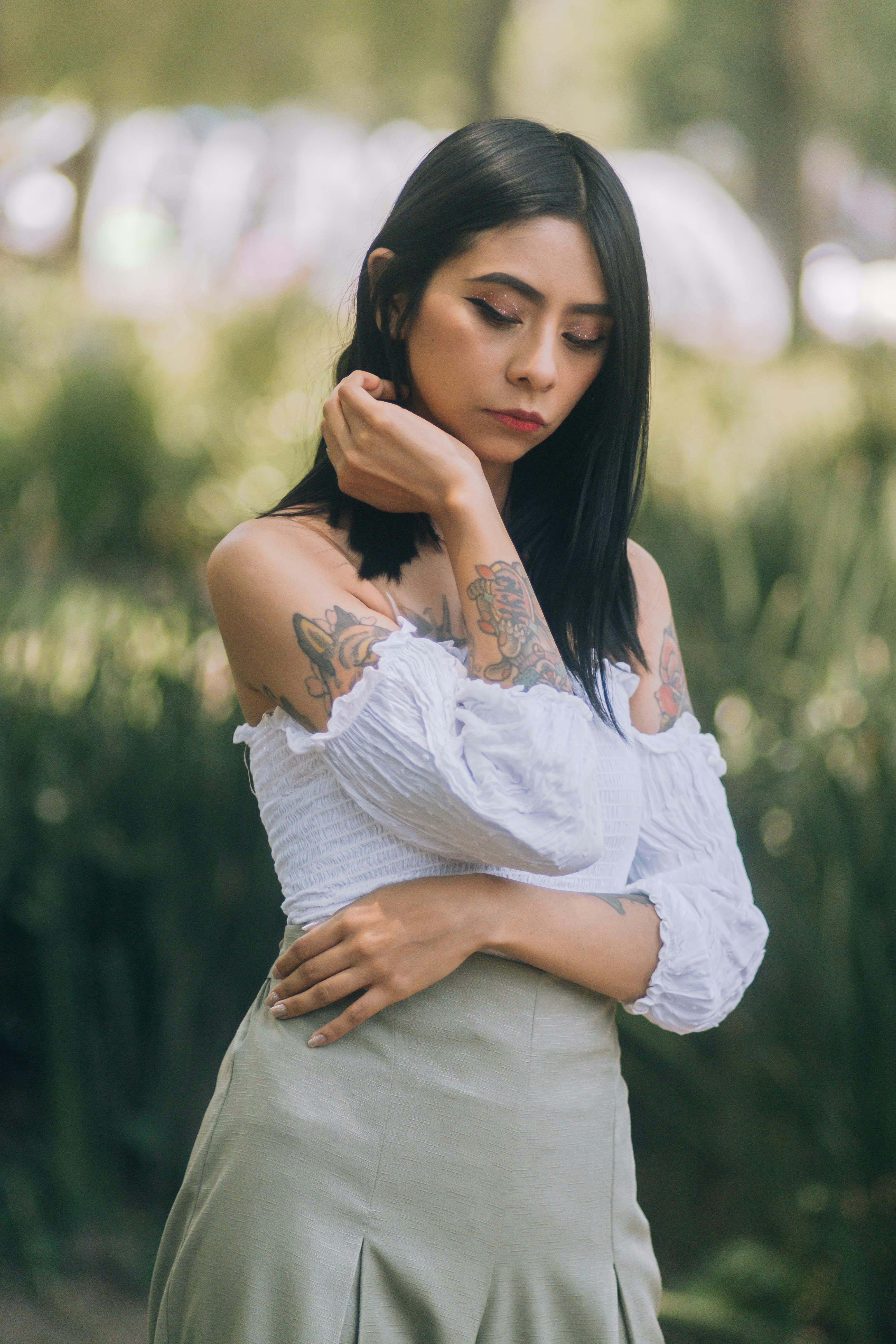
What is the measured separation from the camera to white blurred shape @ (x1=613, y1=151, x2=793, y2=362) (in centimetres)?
1409

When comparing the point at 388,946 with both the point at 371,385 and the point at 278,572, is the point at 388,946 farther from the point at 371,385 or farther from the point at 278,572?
the point at 371,385

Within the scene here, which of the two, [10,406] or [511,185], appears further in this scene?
[10,406]

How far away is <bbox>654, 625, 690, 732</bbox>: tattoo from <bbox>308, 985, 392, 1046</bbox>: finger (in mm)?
584

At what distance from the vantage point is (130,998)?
3043mm

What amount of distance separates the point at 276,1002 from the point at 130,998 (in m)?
1.51

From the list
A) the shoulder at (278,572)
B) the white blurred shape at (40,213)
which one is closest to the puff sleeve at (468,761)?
the shoulder at (278,572)

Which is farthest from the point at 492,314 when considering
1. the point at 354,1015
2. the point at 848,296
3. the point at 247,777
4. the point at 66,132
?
the point at 848,296

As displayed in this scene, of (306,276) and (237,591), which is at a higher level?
(306,276)

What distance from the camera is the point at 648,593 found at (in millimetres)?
2018

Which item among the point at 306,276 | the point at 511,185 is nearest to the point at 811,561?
the point at 511,185

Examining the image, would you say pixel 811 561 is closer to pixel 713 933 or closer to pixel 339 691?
pixel 713 933

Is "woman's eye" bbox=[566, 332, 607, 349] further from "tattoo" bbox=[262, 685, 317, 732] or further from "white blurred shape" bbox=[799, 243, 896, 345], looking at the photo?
"white blurred shape" bbox=[799, 243, 896, 345]

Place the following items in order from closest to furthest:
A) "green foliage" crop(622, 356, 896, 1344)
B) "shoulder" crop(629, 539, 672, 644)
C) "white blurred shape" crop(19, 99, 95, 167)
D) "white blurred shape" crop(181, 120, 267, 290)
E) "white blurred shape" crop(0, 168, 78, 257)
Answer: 1. "shoulder" crop(629, 539, 672, 644)
2. "green foliage" crop(622, 356, 896, 1344)
3. "white blurred shape" crop(19, 99, 95, 167)
4. "white blurred shape" crop(0, 168, 78, 257)
5. "white blurred shape" crop(181, 120, 267, 290)

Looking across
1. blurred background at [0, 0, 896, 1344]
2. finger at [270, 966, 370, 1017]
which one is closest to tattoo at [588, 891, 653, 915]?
finger at [270, 966, 370, 1017]
